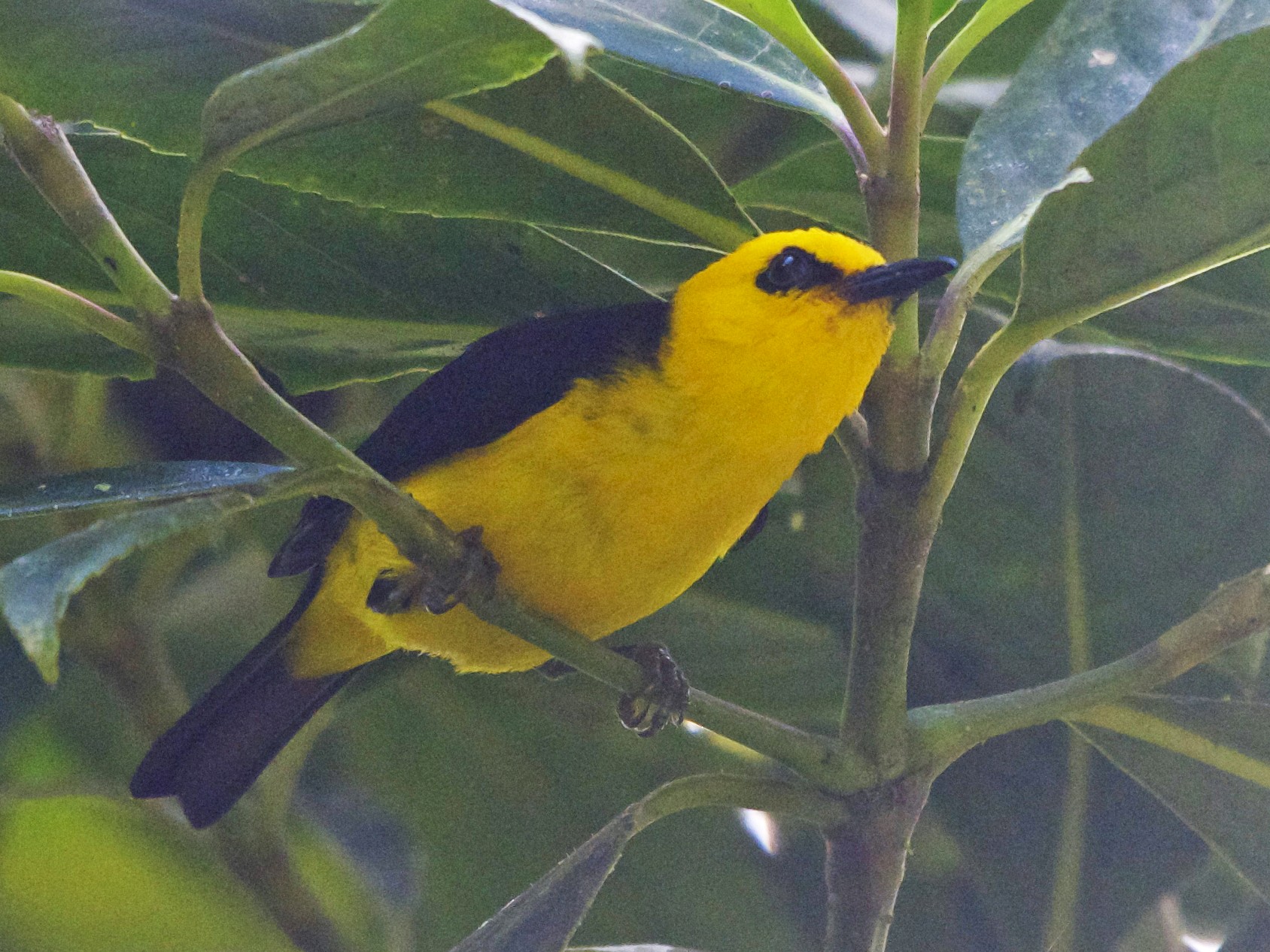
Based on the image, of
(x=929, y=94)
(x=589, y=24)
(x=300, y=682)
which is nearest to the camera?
(x=589, y=24)

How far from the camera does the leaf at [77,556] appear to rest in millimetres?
822

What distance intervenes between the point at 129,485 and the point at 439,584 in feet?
1.15

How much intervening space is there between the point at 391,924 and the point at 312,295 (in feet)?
3.79

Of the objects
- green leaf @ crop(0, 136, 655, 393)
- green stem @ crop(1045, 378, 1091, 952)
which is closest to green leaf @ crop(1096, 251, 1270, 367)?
green stem @ crop(1045, 378, 1091, 952)

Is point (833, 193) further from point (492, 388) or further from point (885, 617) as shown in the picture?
point (885, 617)

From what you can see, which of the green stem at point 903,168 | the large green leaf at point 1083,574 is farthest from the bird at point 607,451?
the large green leaf at point 1083,574

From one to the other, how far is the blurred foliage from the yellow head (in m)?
0.09

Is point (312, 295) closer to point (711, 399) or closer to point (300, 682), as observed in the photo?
point (711, 399)

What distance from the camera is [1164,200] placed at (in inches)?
45.9

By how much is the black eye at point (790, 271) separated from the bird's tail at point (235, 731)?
2.46 feet

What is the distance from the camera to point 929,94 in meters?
1.35

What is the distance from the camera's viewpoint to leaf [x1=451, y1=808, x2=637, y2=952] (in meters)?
1.21

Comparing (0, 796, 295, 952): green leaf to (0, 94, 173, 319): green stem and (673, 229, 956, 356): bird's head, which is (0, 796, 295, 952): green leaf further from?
(0, 94, 173, 319): green stem

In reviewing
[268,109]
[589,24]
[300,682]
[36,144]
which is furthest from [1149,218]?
[300,682]
